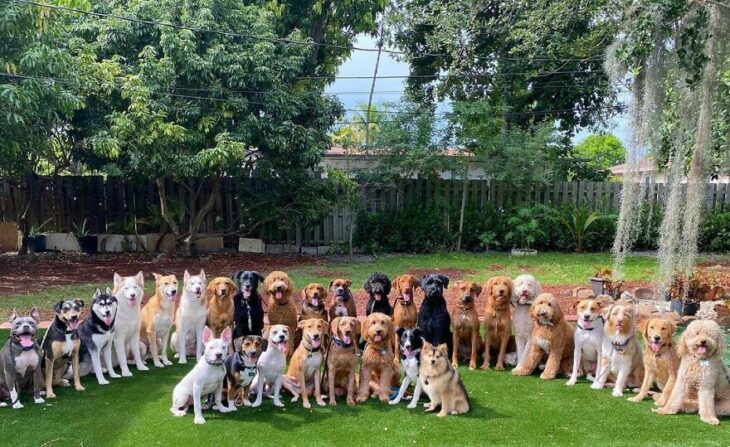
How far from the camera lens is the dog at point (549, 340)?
5.27 metres

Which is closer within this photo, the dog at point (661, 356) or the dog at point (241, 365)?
the dog at point (241, 365)

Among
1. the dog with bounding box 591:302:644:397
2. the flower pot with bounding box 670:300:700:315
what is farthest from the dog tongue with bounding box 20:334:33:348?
the flower pot with bounding box 670:300:700:315

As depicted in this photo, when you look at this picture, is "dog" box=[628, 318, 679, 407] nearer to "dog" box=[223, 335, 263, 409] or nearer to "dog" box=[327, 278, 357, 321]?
"dog" box=[327, 278, 357, 321]

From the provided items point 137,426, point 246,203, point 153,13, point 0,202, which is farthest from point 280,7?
point 137,426

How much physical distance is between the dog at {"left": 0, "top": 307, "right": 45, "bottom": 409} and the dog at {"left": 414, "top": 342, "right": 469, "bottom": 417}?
3297 millimetres

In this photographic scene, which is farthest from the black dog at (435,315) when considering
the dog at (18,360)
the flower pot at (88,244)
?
the flower pot at (88,244)

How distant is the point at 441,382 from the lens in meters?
4.56

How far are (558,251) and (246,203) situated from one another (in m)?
7.84

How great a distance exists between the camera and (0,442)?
4.12 m

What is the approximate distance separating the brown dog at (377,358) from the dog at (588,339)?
1800mm

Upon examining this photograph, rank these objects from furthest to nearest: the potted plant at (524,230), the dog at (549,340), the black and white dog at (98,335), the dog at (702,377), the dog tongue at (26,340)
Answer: the potted plant at (524,230)
the dog at (549,340)
the black and white dog at (98,335)
the dog tongue at (26,340)
the dog at (702,377)

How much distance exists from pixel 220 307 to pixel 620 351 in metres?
3.89

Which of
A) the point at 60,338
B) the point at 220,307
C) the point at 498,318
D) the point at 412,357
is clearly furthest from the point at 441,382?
the point at 60,338

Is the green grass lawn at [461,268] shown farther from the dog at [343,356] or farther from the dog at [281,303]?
the dog at [343,356]
